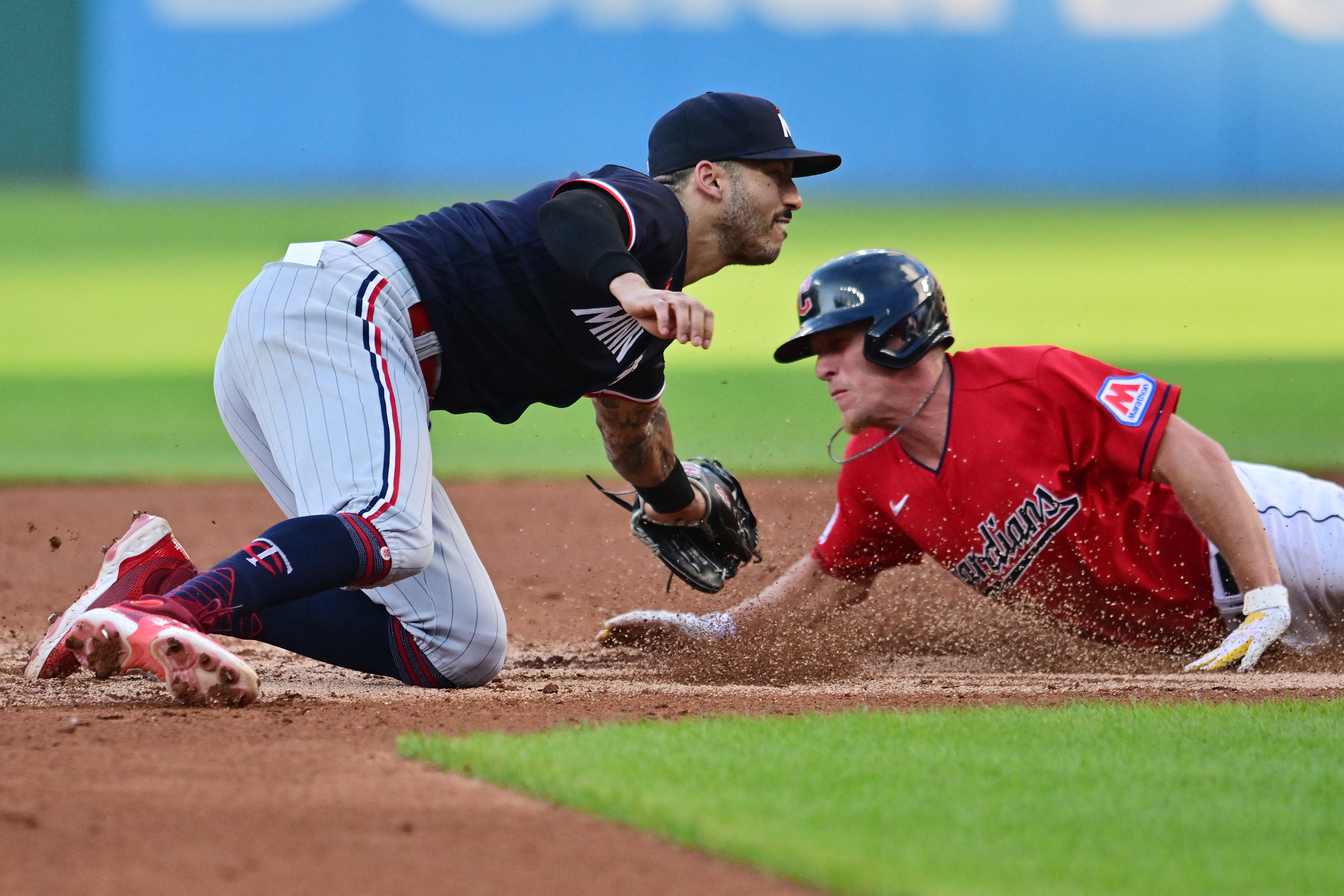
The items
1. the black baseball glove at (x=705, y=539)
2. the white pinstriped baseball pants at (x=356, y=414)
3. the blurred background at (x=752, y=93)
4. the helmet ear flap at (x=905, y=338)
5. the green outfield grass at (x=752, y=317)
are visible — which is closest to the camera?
the white pinstriped baseball pants at (x=356, y=414)

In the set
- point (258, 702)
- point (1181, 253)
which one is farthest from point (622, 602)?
point (1181, 253)

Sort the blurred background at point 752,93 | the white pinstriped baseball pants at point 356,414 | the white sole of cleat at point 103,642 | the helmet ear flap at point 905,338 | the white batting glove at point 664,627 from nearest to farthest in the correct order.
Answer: the white sole of cleat at point 103,642 → the white pinstriped baseball pants at point 356,414 → the helmet ear flap at point 905,338 → the white batting glove at point 664,627 → the blurred background at point 752,93

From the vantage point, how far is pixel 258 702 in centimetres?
278

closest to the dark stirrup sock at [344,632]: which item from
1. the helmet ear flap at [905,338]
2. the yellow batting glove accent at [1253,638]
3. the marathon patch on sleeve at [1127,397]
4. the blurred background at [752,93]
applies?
the helmet ear flap at [905,338]

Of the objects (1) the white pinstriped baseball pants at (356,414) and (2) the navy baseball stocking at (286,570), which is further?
(1) the white pinstriped baseball pants at (356,414)

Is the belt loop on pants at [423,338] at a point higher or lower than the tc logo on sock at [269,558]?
higher

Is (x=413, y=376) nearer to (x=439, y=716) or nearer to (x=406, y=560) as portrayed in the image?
(x=406, y=560)

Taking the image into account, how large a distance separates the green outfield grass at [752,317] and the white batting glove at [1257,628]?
14.4 feet

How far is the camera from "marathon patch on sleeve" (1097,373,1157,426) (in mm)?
3172

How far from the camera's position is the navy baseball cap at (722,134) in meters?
3.02

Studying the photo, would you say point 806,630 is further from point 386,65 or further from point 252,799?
point 386,65

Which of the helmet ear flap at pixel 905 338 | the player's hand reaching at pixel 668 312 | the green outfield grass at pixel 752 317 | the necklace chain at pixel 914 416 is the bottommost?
the green outfield grass at pixel 752 317

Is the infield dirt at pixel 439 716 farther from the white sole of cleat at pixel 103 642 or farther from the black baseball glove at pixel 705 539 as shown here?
the black baseball glove at pixel 705 539

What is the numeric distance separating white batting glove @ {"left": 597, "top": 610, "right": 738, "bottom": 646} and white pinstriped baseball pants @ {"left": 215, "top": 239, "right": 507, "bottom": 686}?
2.13 feet
